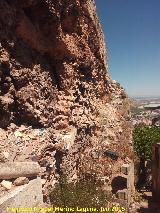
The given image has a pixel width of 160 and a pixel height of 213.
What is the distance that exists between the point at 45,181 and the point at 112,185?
157 inches

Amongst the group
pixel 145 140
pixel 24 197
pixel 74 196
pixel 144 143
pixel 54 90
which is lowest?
pixel 74 196

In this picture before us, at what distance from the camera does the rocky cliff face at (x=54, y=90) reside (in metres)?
7.91

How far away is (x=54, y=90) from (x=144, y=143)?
8096 mm

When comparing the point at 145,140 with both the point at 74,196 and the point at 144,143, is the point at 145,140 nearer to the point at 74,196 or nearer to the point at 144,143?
the point at 144,143

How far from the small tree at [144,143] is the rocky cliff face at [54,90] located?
3131mm

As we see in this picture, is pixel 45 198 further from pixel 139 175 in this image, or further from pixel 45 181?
pixel 139 175

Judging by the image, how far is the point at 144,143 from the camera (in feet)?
54.1

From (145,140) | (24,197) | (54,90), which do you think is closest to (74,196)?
(24,197)

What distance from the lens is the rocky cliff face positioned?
7910 millimetres

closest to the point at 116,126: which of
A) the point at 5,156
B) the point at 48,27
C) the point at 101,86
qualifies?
the point at 101,86

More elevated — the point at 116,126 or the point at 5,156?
the point at 116,126

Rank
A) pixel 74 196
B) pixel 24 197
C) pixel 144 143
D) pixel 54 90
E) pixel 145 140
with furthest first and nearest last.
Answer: pixel 145 140, pixel 144 143, pixel 54 90, pixel 74 196, pixel 24 197

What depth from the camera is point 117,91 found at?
15.3m

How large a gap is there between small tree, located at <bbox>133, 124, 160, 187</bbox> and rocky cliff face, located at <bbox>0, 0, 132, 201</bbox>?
3.13 m
